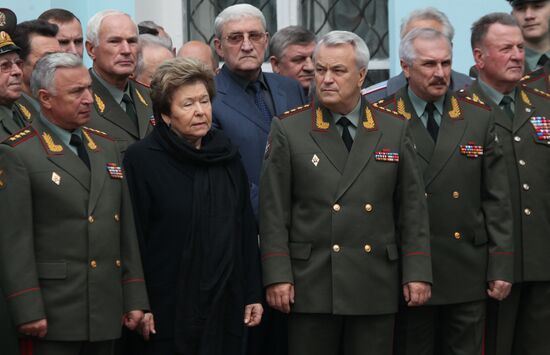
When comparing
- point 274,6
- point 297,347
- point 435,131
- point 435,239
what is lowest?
point 297,347

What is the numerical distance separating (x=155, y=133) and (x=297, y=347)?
3.93 ft

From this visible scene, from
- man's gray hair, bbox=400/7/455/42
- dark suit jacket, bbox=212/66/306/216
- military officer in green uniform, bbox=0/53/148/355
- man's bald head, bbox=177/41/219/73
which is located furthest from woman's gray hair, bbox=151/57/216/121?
man's bald head, bbox=177/41/219/73

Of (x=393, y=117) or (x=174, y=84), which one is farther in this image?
(x=393, y=117)

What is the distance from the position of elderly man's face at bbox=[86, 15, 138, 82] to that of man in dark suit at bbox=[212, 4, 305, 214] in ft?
1.57

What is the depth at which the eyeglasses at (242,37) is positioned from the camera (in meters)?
6.55

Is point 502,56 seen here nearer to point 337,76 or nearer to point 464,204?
point 464,204

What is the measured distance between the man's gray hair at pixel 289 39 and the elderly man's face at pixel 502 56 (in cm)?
143

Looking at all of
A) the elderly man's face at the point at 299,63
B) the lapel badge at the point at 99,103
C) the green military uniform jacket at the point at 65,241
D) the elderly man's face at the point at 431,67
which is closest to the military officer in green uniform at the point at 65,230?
the green military uniform jacket at the point at 65,241

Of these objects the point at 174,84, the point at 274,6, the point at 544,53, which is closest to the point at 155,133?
the point at 174,84

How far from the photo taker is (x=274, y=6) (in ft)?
30.8

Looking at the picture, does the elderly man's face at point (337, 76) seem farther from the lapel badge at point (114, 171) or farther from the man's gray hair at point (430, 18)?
the man's gray hair at point (430, 18)

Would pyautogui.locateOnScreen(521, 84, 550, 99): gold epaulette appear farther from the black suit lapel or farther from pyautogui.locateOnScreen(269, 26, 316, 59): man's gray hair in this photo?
pyautogui.locateOnScreen(269, 26, 316, 59): man's gray hair

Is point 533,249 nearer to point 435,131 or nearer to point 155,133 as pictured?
point 435,131

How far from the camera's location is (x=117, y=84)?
6379 millimetres
